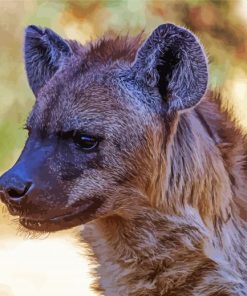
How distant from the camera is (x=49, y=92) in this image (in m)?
2.94

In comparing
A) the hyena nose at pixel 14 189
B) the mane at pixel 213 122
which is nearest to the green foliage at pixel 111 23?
the mane at pixel 213 122

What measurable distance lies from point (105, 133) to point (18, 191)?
11.6 inches

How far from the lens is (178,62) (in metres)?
2.88

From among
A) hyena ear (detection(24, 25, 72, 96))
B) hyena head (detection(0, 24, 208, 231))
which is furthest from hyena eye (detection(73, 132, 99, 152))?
hyena ear (detection(24, 25, 72, 96))

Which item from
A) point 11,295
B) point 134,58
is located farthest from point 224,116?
point 11,295

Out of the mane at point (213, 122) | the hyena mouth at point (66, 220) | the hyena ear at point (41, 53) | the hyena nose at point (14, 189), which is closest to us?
the hyena nose at point (14, 189)

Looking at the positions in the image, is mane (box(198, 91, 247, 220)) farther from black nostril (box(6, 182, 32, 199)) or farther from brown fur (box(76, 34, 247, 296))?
black nostril (box(6, 182, 32, 199))

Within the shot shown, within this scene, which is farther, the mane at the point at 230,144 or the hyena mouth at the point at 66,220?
the mane at the point at 230,144

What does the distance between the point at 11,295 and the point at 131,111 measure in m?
2.99

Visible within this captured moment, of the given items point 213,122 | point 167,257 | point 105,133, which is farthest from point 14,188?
point 213,122

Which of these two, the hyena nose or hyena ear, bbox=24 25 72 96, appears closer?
the hyena nose

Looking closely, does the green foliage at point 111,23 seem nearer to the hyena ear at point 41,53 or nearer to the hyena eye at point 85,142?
the hyena ear at point 41,53

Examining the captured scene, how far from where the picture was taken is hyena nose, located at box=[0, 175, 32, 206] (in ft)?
9.05

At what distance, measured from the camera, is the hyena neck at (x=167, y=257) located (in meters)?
2.95
